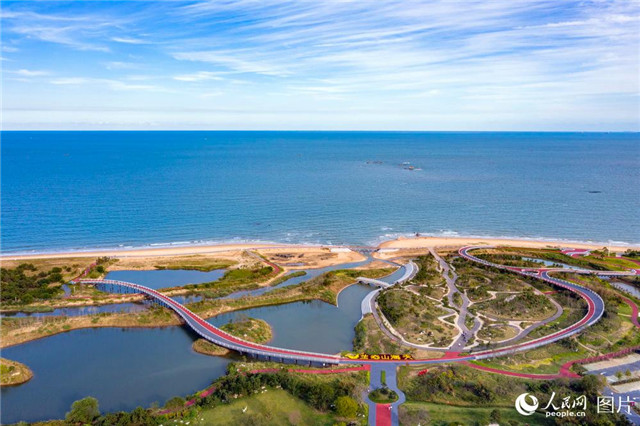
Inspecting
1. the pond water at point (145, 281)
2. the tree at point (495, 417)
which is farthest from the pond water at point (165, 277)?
the tree at point (495, 417)

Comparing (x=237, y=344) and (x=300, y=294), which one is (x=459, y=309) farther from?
(x=237, y=344)

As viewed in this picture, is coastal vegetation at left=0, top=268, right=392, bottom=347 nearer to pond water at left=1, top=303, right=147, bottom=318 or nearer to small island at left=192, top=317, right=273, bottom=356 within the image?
pond water at left=1, top=303, right=147, bottom=318

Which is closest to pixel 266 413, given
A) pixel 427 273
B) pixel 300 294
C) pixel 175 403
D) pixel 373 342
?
pixel 175 403

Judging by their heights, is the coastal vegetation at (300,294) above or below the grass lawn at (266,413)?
above

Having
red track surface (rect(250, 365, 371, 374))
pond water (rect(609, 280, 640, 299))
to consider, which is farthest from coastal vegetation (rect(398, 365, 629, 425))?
pond water (rect(609, 280, 640, 299))

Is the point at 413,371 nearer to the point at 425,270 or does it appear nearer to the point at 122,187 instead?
the point at 425,270

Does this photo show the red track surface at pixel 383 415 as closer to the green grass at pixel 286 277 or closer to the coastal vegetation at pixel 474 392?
the coastal vegetation at pixel 474 392
